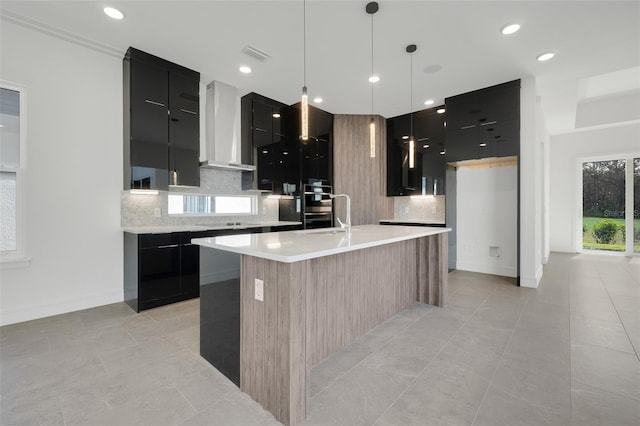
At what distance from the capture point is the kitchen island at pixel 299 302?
152cm

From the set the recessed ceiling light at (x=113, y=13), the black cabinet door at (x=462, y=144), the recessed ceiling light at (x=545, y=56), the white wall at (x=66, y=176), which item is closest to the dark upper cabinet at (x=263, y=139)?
the white wall at (x=66, y=176)

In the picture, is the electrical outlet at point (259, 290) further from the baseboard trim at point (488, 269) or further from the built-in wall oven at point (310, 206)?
the baseboard trim at point (488, 269)

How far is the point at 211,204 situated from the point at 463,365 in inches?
154

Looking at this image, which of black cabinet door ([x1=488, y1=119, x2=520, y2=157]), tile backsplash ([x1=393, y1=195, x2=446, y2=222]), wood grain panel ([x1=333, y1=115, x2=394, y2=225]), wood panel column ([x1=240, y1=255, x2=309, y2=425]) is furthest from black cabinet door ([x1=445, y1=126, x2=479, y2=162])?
wood panel column ([x1=240, y1=255, x2=309, y2=425])

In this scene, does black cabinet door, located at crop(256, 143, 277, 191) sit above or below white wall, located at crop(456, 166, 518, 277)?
above

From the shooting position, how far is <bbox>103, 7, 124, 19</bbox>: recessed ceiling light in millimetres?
2689

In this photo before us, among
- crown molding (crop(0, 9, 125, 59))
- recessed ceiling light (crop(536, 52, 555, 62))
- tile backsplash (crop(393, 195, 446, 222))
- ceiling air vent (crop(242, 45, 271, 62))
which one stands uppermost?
ceiling air vent (crop(242, 45, 271, 62))

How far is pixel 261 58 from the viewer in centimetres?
359

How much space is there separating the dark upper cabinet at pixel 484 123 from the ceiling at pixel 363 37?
0.22 meters

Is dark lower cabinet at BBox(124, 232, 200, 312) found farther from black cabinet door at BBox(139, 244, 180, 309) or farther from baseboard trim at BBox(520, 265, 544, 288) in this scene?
baseboard trim at BBox(520, 265, 544, 288)

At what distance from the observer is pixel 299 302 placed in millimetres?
1528

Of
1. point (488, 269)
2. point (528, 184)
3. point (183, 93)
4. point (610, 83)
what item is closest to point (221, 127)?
point (183, 93)

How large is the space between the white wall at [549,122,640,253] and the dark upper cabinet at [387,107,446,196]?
14.5 feet

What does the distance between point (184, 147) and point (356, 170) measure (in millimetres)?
3176
